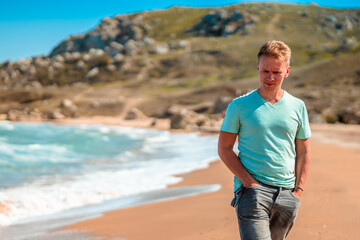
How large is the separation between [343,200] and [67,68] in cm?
6845

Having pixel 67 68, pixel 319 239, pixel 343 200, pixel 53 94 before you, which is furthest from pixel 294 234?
pixel 67 68

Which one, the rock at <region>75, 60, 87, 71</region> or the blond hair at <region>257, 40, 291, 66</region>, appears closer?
the blond hair at <region>257, 40, 291, 66</region>

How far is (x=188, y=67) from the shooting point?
65.3 meters

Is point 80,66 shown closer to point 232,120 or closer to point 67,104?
point 67,104

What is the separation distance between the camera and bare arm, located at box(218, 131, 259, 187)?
233 cm

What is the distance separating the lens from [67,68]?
228 feet

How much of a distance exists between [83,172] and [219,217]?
6.24 metres

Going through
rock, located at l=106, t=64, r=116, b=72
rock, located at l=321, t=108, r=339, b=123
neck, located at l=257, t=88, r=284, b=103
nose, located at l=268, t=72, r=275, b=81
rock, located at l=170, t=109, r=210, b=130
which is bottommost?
rock, located at l=321, t=108, r=339, b=123

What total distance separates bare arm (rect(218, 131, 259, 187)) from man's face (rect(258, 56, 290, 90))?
369mm

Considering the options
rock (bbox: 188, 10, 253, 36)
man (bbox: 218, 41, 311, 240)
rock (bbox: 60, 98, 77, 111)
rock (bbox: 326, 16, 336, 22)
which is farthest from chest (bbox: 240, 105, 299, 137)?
rock (bbox: 326, 16, 336, 22)

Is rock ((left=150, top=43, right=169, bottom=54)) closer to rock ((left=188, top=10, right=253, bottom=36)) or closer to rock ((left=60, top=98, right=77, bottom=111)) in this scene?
rock ((left=188, top=10, right=253, bottom=36))

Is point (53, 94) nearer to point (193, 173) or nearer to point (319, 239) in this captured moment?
point (193, 173)

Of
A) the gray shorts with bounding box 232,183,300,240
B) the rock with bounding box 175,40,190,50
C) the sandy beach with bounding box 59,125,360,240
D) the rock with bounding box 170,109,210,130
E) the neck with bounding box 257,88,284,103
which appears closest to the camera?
the gray shorts with bounding box 232,183,300,240

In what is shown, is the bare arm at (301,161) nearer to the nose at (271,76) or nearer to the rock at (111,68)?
the nose at (271,76)
